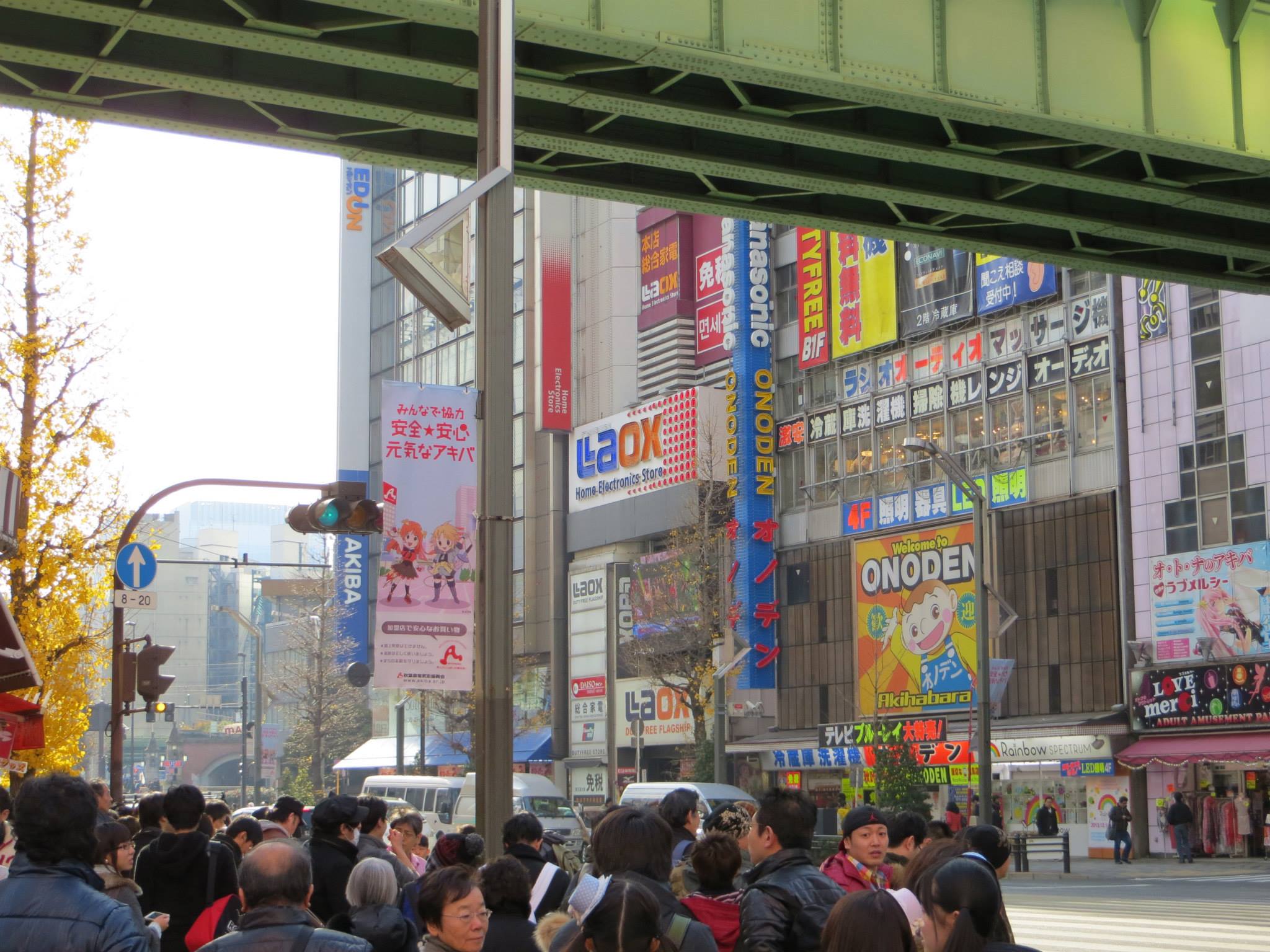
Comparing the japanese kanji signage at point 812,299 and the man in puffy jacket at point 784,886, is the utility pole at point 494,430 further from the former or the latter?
the japanese kanji signage at point 812,299

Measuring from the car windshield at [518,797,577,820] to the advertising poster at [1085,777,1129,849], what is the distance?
13.3 m

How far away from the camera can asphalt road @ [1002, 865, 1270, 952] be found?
17656 mm

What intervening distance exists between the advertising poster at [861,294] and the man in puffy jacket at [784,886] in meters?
45.5

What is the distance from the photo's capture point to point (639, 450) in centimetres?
6212

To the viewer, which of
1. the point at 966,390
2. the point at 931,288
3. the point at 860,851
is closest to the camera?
the point at 860,851

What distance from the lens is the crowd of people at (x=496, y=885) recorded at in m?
4.39

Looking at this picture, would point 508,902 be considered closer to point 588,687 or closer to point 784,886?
point 784,886

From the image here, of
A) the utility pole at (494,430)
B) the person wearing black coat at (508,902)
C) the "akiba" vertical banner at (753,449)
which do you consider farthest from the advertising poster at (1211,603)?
the person wearing black coat at (508,902)

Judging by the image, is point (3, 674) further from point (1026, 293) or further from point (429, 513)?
point (1026, 293)

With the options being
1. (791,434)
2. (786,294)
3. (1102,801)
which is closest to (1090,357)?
(1102,801)

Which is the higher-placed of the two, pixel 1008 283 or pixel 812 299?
→ pixel 812 299

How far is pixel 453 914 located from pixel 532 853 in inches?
90.4

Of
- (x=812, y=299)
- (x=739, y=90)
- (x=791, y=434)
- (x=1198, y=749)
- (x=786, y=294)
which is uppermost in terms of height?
(x=786, y=294)

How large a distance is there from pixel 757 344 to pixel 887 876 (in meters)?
47.6
